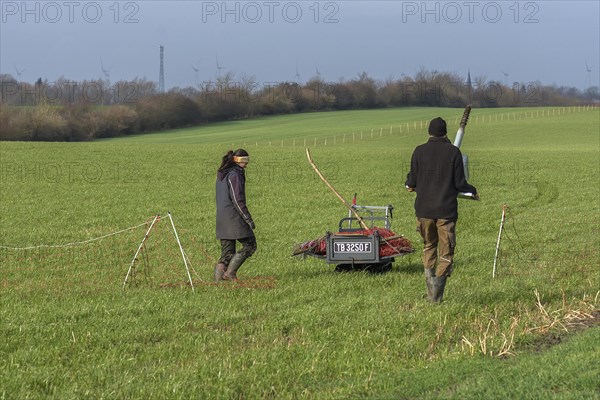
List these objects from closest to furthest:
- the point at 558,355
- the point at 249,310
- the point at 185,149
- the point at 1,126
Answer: the point at 558,355
the point at 249,310
the point at 185,149
the point at 1,126

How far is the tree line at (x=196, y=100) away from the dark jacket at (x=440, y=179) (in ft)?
213

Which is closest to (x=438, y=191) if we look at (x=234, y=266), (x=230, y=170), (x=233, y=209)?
(x=233, y=209)

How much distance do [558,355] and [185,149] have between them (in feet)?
143

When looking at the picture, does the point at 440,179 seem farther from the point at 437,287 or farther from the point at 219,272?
the point at 219,272

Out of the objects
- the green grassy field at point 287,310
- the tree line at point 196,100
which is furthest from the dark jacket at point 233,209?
the tree line at point 196,100

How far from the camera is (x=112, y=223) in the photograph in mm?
22938

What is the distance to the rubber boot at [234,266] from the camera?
41.5ft

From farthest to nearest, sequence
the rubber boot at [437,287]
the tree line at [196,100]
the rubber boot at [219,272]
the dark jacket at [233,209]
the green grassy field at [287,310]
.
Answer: the tree line at [196,100], the rubber boot at [219,272], the dark jacket at [233,209], the rubber boot at [437,287], the green grassy field at [287,310]

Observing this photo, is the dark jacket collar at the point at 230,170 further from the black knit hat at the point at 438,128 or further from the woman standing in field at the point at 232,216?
the black knit hat at the point at 438,128

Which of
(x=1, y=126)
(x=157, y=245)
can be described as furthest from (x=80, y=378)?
(x=1, y=126)

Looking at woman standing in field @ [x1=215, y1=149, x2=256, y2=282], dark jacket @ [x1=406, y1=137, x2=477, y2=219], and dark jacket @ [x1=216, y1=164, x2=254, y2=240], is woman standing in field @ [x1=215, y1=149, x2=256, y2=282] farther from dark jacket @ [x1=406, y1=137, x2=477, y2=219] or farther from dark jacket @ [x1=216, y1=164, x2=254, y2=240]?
dark jacket @ [x1=406, y1=137, x2=477, y2=219]

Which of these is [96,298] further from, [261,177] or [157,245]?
[261,177]

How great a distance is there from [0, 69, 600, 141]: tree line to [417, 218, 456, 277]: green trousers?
64.9 m

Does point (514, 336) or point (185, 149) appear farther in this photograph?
point (185, 149)
